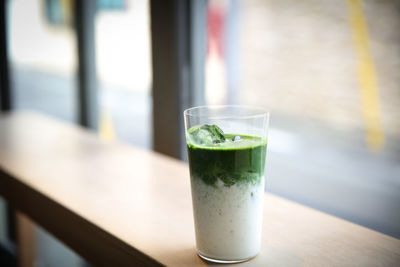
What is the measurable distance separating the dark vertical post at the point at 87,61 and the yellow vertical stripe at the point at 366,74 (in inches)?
52.0

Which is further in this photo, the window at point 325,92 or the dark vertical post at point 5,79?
the dark vertical post at point 5,79

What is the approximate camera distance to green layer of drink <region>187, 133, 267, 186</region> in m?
0.76

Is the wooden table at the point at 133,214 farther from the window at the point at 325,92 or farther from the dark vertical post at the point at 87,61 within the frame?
the dark vertical post at the point at 87,61

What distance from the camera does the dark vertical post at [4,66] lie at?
269 cm

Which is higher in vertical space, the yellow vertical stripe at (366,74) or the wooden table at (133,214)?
the yellow vertical stripe at (366,74)

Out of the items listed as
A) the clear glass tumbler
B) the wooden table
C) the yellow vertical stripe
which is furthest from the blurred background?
the clear glass tumbler

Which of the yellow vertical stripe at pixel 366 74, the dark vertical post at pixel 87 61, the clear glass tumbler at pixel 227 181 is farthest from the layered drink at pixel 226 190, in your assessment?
the dark vertical post at pixel 87 61

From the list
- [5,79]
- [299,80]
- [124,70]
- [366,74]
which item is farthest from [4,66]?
[366,74]

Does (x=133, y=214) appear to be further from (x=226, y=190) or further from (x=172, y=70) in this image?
(x=172, y=70)

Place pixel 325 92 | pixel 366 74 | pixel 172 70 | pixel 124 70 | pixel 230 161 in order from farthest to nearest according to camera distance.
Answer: pixel 124 70
pixel 172 70
pixel 325 92
pixel 366 74
pixel 230 161

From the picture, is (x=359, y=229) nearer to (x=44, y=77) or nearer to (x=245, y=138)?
(x=245, y=138)

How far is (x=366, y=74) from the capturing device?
120 centimetres

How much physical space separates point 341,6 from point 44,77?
201 cm

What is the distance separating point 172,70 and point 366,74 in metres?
0.69
